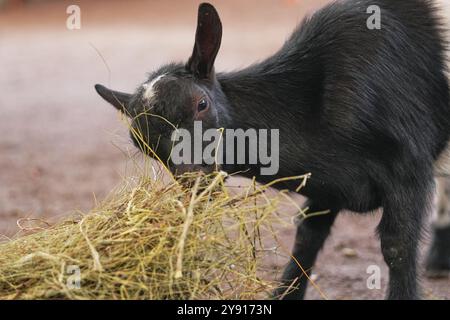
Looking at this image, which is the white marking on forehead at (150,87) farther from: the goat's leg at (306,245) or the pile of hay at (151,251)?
the goat's leg at (306,245)

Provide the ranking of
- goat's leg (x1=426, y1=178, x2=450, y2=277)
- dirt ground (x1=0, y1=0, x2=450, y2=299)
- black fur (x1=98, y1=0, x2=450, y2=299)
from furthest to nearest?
dirt ground (x1=0, y1=0, x2=450, y2=299) < goat's leg (x1=426, y1=178, x2=450, y2=277) < black fur (x1=98, y1=0, x2=450, y2=299)

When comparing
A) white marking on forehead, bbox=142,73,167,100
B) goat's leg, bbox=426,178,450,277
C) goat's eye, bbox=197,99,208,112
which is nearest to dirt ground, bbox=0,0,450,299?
goat's leg, bbox=426,178,450,277

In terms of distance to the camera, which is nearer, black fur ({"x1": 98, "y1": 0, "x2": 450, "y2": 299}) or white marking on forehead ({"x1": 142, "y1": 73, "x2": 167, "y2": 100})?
white marking on forehead ({"x1": 142, "y1": 73, "x2": 167, "y2": 100})

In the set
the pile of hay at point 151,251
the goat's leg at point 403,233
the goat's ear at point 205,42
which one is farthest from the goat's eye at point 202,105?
the goat's leg at point 403,233

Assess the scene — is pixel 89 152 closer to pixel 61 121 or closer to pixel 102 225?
pixel 61 121

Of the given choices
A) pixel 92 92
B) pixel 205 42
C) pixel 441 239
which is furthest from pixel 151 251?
pixel 92 92

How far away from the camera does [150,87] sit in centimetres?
322

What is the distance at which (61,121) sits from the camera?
9.33m

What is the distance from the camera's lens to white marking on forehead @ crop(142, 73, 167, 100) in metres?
3.19

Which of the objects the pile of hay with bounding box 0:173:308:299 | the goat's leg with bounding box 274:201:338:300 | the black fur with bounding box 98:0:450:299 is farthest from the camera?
the goat's leg with bounding box 274:201:338:300

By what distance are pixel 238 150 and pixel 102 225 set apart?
2.61 feet

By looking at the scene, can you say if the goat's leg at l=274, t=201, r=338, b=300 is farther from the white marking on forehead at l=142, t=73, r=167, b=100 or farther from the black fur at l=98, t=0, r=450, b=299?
the white marking on forehead at l=142, t=73, r=167, b=100

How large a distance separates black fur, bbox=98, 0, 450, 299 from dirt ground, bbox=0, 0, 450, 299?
21.8 inches
